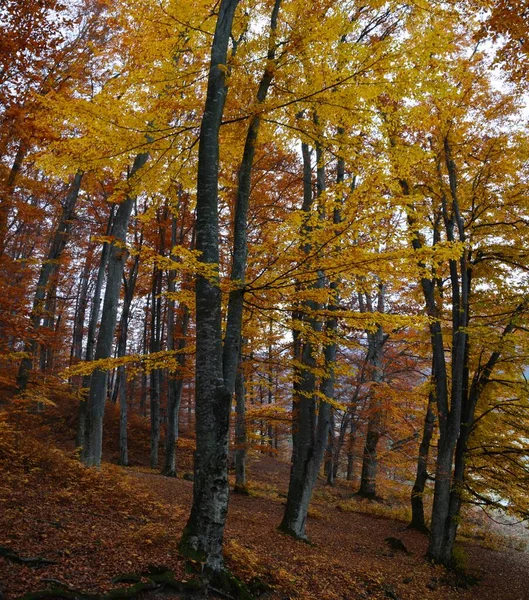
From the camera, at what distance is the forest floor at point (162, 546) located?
3.80 meters

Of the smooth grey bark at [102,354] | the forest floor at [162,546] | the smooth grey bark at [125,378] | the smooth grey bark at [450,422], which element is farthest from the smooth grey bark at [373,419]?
the smooth grey bark at [102,354]

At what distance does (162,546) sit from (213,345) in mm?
2301

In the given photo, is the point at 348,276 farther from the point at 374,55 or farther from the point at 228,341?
the point at 374,55

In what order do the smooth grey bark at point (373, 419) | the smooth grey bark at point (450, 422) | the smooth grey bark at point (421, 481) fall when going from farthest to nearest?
the smooth grey bark at point (373, 419), the smooth grey bark at point (421, 481), the smooth grey bark at point (450, 422)

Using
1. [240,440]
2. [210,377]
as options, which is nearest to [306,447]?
[210,377]

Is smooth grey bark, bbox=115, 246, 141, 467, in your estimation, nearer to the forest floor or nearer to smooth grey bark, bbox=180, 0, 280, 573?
the forest floor

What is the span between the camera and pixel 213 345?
4.55m

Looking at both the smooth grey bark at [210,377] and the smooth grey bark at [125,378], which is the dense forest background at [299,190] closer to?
the smooth grey bark at [210,377]

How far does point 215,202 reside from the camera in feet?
15.9

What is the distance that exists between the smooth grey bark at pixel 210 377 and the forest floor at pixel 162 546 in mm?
393

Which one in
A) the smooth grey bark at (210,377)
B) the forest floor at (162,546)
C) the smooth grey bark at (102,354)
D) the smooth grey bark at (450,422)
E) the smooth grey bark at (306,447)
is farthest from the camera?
the smooth grey bark at (102,354)

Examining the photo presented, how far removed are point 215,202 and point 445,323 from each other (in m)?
8.18

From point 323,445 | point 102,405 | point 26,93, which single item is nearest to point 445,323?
point 323,445

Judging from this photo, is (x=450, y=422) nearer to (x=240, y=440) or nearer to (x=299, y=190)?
(x=240, y=440)
